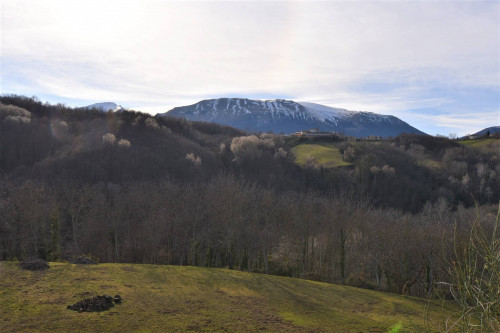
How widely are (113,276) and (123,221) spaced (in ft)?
85.4

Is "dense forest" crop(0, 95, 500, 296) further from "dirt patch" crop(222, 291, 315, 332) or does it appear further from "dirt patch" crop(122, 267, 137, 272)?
"dirt patch" crop(122, 267, 137, 272)

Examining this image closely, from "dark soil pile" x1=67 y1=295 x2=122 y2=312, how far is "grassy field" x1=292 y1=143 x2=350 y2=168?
437 ft

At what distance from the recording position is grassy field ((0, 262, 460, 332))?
20.6 meters

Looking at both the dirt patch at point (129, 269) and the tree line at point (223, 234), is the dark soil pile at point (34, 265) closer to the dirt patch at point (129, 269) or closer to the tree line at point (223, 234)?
the dirt patch at point (129, 269)

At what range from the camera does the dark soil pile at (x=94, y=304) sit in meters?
21.7

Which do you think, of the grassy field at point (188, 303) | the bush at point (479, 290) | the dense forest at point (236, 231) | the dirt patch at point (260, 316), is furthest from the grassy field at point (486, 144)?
the bush at point (479, 290)

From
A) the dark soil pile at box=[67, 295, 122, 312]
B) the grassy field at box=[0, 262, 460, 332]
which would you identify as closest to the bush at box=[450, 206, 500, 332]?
the grassy field at box=[0, 262, 460, 332]

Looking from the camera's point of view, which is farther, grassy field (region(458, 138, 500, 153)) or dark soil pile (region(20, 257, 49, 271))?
grassy field (region(458, 138, 500, 153))

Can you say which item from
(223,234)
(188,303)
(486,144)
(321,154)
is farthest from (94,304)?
(486,144)

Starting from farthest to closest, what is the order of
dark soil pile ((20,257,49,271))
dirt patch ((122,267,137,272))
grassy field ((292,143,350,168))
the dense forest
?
1. grassy field ((292,143,350,168))
2. the dense forest
3. dirt patch ((122,267,137,272))
4. dark soil pile ((20,257,49,271))

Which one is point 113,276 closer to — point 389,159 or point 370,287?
point 370,287

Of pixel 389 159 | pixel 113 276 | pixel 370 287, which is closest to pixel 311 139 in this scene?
pixel 389 159

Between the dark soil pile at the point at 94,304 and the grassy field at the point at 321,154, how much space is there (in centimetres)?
13316

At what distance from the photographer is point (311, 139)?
196 m
